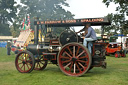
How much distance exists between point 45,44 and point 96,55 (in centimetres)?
203

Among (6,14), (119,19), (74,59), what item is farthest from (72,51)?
(6,14)

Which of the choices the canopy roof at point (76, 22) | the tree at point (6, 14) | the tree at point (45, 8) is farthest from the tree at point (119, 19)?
the tree at point (6, 14)

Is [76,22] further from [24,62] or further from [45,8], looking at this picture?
[45,8]

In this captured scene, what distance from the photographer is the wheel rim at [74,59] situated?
5704 millimetres

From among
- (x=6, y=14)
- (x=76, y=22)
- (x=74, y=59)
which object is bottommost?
(x=74, y=59)

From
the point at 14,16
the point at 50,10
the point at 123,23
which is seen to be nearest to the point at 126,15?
the point at 123,23

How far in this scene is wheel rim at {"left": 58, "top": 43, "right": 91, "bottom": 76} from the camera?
570cm

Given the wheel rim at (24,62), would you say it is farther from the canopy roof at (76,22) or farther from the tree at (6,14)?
the tree at (6,14)

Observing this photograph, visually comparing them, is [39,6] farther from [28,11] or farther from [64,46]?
[64,46]

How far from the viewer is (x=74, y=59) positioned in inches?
229

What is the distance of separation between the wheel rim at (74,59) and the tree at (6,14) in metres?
Answer: 50.2

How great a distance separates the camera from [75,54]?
6.03m

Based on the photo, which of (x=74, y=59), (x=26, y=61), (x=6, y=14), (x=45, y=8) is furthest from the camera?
(x=6, y=14)

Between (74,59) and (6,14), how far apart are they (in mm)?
52721
